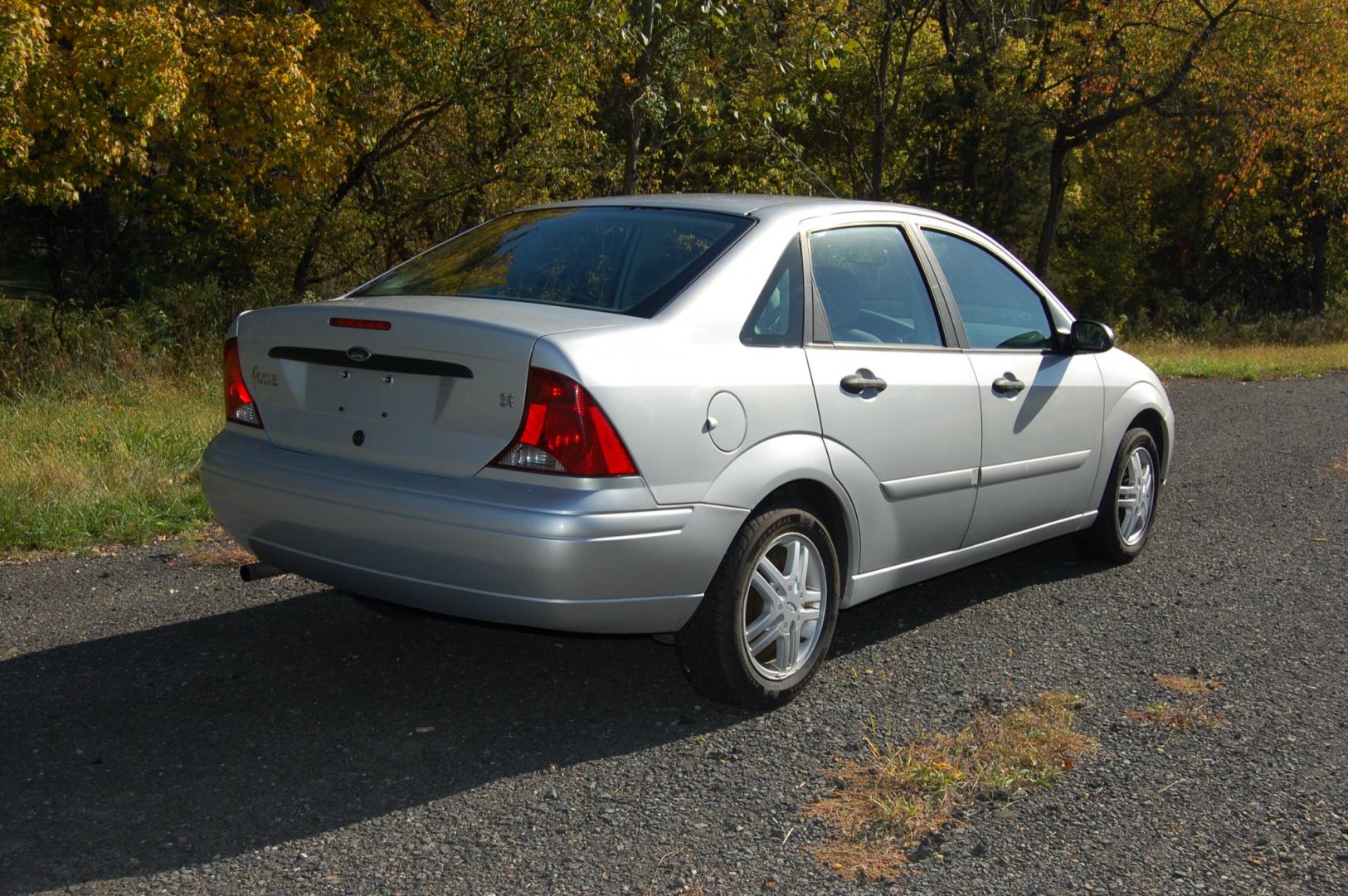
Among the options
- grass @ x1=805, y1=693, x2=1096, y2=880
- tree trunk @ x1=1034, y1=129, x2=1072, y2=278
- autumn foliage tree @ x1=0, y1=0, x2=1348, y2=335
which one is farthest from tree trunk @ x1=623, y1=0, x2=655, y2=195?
tree trunk @ x1=1034, y1=129, x2=1072, y2=278

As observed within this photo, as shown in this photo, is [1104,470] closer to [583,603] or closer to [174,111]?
[583,603]

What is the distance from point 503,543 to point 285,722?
1072mm

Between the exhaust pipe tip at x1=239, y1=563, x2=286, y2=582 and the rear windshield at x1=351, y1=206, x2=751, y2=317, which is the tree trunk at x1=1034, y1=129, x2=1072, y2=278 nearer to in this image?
the rear windshield at x1=351, y1=206, x2=751, y2=317

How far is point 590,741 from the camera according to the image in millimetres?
4086

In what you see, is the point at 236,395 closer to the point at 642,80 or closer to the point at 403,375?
the point at 403,375

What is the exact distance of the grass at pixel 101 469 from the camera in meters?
6.63

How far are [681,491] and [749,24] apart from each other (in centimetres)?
1308

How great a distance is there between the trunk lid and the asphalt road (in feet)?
2.98

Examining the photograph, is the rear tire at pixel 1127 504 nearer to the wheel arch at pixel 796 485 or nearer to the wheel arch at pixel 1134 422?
the wheel arch at pixel 1134 422

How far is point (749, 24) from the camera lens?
15.8 meters

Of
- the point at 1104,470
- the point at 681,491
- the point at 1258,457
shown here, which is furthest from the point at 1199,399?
the point at 681,491

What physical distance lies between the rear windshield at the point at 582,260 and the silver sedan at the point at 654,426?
0.5 inches

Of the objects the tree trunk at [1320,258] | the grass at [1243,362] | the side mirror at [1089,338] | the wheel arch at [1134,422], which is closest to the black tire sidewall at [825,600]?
the side mirror at [1089,338]

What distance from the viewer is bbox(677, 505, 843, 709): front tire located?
4.10 meters
